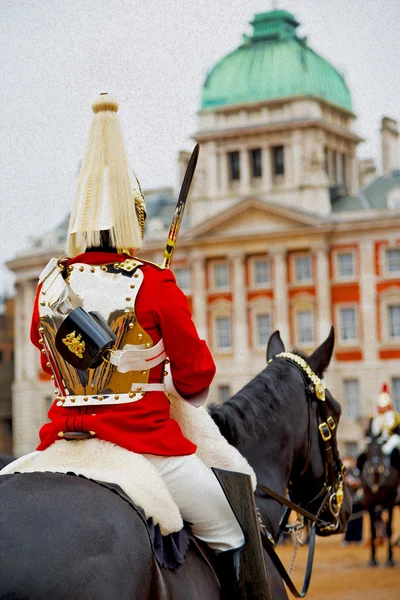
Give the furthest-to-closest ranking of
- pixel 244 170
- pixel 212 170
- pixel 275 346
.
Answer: pixel 212 170 < pixel 244 170 < pixel 275 346

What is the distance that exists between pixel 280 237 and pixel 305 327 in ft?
12.8

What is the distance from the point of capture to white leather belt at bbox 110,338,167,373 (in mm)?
3295

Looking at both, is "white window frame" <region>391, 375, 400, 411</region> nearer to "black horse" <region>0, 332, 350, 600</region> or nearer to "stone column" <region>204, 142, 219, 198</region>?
"stone column" <region>204, 142, 219, 198</region>

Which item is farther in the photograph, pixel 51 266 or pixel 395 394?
pixel 395 394

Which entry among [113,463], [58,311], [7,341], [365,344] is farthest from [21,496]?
[7,341]

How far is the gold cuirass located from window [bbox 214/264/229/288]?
47807mm

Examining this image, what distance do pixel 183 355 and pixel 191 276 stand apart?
48338mm

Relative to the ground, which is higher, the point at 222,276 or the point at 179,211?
the point at 222,276

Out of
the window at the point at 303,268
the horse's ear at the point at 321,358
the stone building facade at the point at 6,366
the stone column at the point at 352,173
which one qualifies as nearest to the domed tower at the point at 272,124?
the stone column at the point at 352,173

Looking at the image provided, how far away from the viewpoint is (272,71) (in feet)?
172

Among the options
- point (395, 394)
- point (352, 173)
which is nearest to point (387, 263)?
point (395, 394)

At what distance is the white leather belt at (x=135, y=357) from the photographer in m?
3.29

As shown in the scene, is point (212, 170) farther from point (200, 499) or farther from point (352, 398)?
point (200, 499)

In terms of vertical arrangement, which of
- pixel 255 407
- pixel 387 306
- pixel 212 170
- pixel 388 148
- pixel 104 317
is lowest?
pixel 255 407
